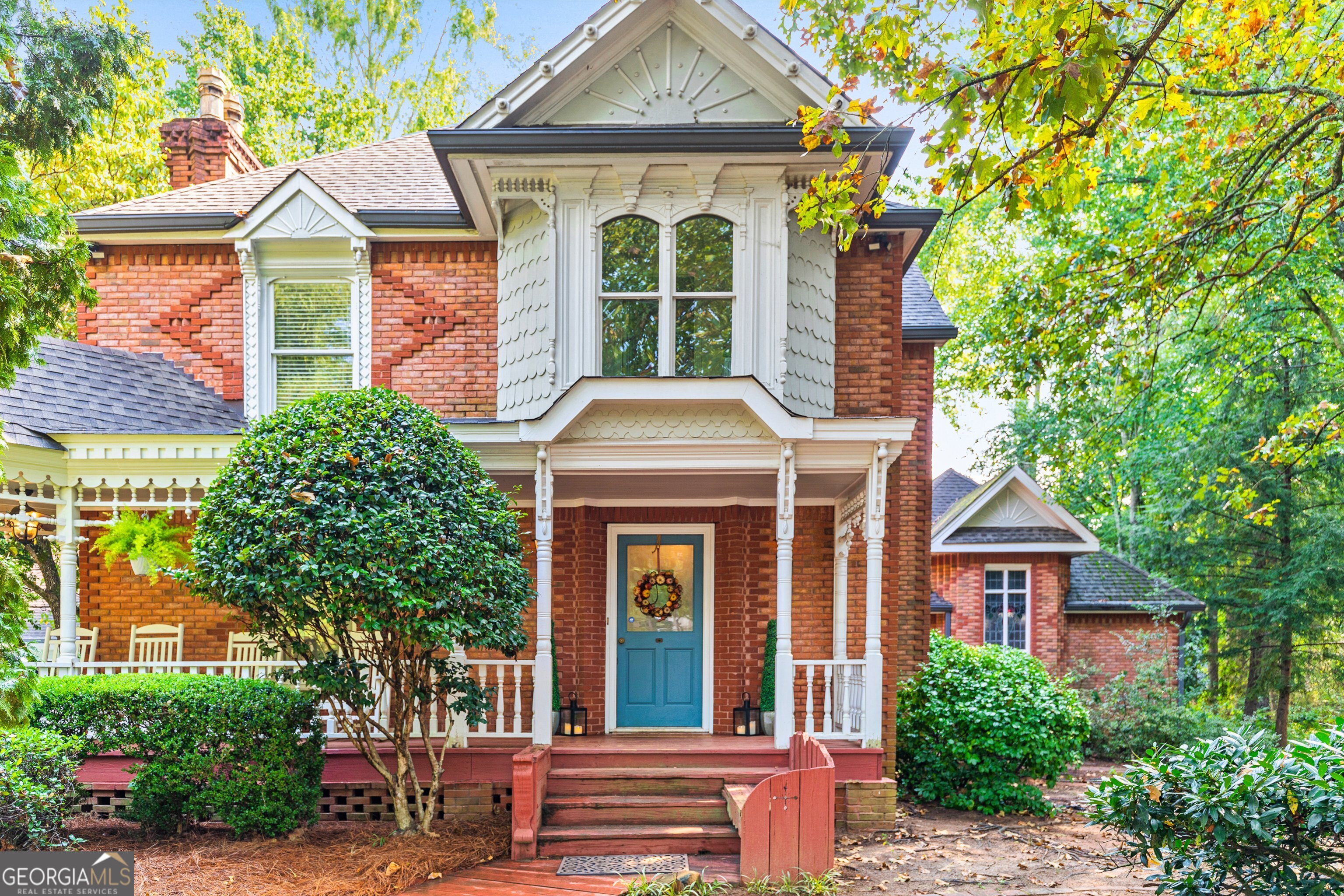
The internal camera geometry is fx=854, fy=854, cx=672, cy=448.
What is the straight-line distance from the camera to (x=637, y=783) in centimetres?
762

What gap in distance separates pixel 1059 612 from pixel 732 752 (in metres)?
10.9

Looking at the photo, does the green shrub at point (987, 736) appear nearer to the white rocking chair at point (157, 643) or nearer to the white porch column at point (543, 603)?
the white porch column at point (543, 603)

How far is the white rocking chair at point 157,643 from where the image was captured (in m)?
9.37

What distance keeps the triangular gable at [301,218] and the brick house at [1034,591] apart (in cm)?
1194

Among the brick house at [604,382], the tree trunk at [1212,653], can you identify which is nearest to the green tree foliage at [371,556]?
the brick house at [604,382]

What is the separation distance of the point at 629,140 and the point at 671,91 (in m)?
0.95

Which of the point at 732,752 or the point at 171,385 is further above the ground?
the point at 171,385

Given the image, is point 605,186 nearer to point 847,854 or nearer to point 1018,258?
point 847,854

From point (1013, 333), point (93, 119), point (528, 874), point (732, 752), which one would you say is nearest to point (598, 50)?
point (1013, 333)

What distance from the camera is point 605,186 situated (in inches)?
336

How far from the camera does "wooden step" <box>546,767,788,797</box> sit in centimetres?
761

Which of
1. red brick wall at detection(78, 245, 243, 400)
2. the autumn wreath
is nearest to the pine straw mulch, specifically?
the autumn wreath

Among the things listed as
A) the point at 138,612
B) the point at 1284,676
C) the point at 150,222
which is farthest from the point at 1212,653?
Answer: the point at 150,222

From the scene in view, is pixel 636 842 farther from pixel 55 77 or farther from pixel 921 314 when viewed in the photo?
pixel 55 77
